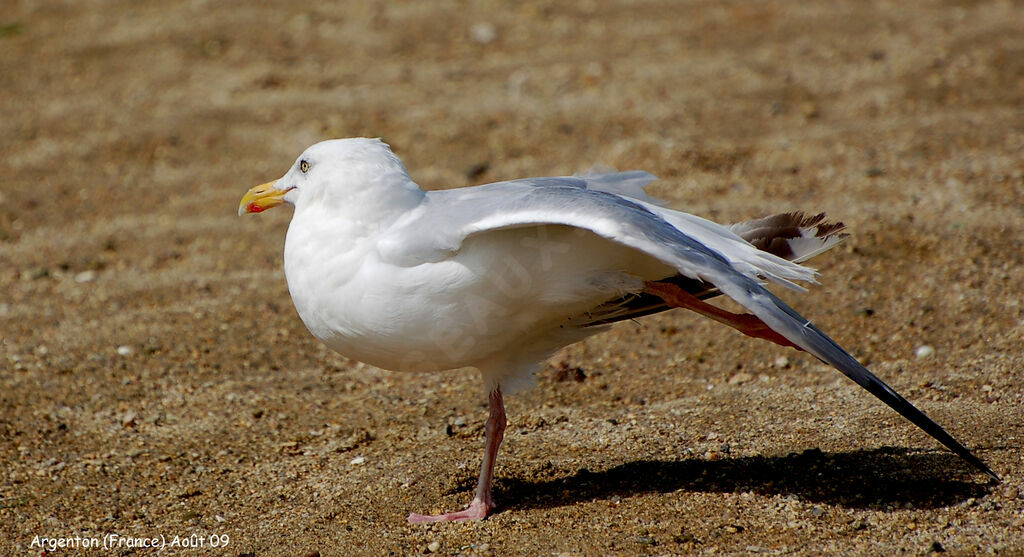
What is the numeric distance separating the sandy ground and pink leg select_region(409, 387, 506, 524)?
0.08 meters

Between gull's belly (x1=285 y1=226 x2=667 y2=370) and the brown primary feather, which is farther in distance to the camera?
the brown primary feather

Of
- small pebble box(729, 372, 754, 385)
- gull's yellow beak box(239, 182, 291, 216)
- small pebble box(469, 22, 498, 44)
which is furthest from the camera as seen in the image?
small pebble box(469, 22, 498, 44)

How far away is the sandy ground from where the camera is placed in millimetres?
3949

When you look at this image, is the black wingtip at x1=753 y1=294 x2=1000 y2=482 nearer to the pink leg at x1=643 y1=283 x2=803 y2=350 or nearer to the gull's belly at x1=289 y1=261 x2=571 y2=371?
the pink leg at x1=643 y1=283 x2=803 y2=350

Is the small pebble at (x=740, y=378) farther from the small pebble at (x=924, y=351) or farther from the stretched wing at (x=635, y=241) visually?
the stretched wing at (x=635, y=241)

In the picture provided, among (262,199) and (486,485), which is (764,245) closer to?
(486,485)

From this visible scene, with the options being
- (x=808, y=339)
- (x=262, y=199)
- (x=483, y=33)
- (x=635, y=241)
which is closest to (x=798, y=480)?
(x=808, y=339)

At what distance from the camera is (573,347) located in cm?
558

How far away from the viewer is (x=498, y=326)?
3.64m

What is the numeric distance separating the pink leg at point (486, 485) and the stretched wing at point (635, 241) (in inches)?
31.2

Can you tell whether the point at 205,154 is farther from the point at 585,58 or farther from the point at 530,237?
the point at 530,237

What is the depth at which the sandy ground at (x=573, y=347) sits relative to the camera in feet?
13.0

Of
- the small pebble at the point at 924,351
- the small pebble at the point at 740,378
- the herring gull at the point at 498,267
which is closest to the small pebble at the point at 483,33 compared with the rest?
the small pebble at the point at 740,378

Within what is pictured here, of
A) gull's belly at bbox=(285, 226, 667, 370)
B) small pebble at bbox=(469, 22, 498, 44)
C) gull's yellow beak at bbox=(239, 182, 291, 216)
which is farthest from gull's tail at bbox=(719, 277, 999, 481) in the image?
small pebble at bbox=(469, 22, 498, 44)
